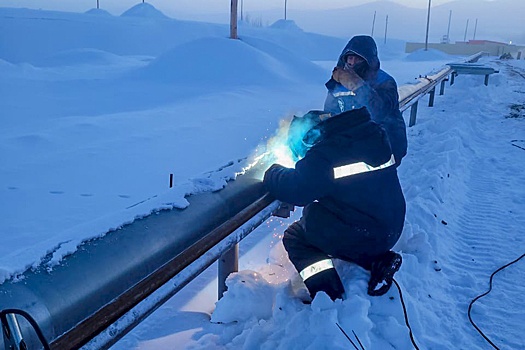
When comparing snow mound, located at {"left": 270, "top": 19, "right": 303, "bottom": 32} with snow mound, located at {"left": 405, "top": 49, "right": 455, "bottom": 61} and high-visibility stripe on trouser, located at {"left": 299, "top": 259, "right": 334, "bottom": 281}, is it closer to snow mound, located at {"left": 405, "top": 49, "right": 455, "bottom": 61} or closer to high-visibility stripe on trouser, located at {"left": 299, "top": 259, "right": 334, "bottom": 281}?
snow mound, located at {"left": 405, "top": 49, "right": 455, "bottom": 61}

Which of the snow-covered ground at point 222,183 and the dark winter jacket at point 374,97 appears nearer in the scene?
the snow-covered ground at point 222,183

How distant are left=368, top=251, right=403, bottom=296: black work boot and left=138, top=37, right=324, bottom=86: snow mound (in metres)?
11.5

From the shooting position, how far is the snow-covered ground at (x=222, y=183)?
265 cm

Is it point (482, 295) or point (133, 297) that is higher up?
point (133, 297)

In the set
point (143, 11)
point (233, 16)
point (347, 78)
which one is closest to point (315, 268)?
point (347, 78)

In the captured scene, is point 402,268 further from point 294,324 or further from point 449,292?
point 294,324

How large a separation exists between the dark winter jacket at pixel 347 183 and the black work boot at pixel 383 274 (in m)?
0.13

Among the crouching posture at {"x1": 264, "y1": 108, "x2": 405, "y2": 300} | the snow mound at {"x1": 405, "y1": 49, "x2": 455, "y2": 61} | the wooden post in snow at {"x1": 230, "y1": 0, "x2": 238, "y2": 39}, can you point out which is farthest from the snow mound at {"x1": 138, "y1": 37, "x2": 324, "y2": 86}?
the snow mound at {"x1": 405, "y1": 49, "x2": 455, "y2": 61}

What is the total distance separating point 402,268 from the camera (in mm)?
3266

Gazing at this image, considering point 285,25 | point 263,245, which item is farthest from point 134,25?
point 263,245

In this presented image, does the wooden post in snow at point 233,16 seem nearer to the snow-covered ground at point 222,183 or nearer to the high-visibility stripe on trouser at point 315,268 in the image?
the snow-covered ground at point 222,183

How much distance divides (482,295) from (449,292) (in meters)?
0.22

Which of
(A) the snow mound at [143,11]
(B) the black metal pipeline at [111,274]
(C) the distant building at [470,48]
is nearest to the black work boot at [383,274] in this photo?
(B) the black metal pipeline at [111,274]

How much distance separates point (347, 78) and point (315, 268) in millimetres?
1344
